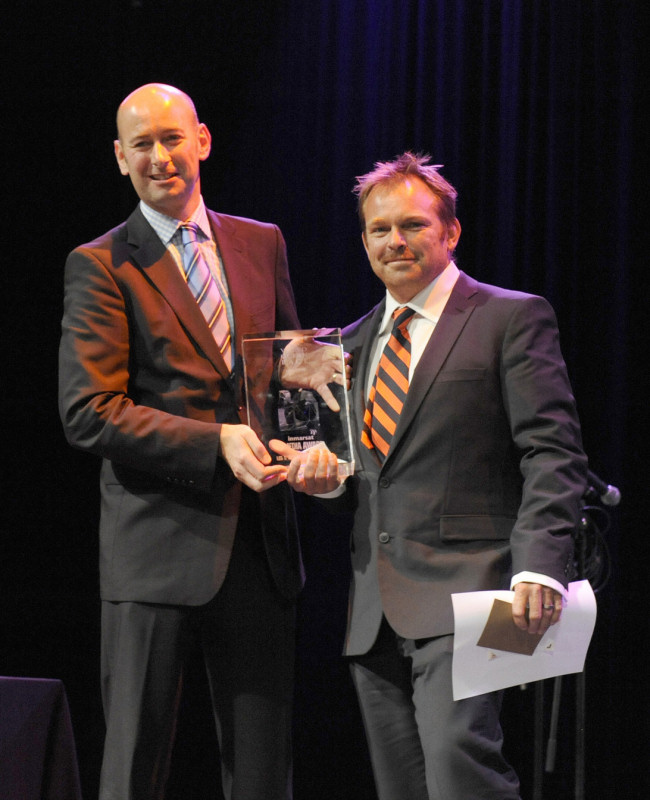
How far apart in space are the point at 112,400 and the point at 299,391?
0.41m

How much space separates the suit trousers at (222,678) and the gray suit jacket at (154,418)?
5 cm

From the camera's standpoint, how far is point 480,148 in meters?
3.84

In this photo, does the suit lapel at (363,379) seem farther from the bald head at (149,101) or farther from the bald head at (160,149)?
the bald head at (149,101)

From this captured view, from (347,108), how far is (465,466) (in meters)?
2.25

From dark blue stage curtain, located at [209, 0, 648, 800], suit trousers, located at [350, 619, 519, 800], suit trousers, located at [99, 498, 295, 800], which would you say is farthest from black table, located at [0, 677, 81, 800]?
dark blue stage curtain, located at [209, 0, 648, 800]

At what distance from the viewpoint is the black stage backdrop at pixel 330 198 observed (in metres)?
3.72

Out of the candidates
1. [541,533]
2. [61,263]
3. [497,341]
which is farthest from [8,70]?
[541,533]

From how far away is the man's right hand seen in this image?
2029 mm

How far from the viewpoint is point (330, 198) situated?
156 inches

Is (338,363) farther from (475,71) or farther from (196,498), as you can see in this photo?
(475,71)

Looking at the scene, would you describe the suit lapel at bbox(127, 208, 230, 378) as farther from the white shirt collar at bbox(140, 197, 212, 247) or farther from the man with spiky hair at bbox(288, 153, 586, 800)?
the man with spiky hair at bbox(288, 153, 586, 800)

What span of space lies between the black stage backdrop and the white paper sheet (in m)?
1.73

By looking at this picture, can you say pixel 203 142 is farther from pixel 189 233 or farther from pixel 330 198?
pixel 330 198

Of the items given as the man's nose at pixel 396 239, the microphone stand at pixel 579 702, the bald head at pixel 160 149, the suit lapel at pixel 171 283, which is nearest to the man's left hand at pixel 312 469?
the suit lapel at pixel 171 283
